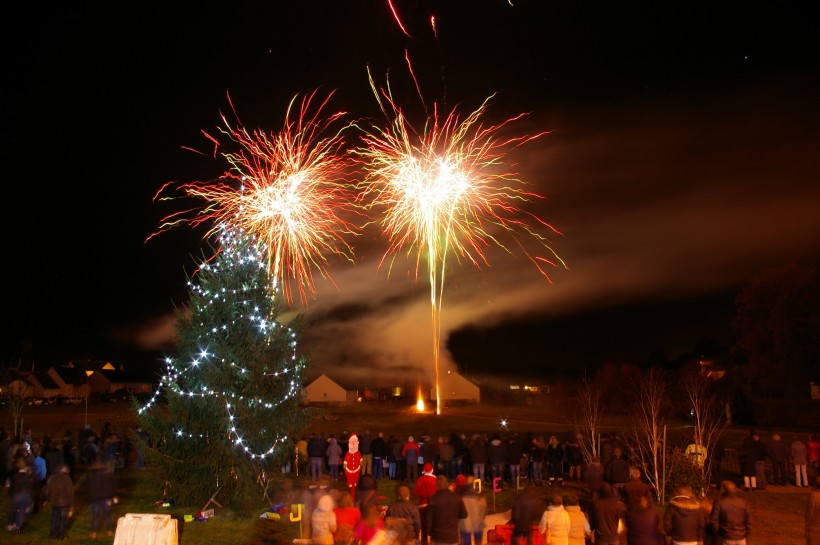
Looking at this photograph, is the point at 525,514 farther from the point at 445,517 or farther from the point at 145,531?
the point at 145,531

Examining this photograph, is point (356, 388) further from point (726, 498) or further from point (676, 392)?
point (726, 498)

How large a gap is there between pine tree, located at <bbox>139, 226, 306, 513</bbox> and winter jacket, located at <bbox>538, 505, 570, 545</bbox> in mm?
8227

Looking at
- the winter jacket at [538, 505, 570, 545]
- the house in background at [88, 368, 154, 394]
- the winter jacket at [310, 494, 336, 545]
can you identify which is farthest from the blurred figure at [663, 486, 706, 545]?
the house in background at [88, 368, 154, 394]

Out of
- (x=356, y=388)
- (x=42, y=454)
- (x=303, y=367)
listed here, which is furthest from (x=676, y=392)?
(x=356, y=388)

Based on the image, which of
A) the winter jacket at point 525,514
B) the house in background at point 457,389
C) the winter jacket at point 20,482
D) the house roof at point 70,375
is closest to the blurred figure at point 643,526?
the winter jacket at point 525,514

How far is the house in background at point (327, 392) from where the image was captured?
68.6 meters

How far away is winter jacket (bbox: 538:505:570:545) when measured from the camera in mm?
9047

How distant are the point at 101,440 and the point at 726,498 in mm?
20418

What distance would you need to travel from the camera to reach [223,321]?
51.8ft

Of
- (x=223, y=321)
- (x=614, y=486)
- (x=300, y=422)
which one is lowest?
(x=614, y=486)

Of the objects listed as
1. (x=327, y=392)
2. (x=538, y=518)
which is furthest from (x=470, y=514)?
(x=327, y=392)

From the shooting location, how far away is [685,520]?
8.62 metres

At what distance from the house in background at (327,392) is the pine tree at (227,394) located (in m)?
53.0

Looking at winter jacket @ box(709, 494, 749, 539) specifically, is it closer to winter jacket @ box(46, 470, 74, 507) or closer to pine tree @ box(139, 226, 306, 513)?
pine tree @ box(139, 226, 306, 513)
